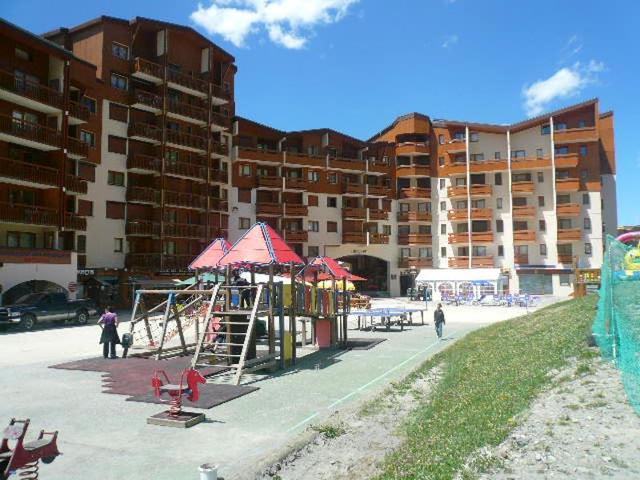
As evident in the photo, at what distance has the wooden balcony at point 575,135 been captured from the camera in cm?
6706

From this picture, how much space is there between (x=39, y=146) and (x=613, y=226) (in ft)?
230

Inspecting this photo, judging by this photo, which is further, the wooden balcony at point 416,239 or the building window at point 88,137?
the wooden balcony at point 416,239

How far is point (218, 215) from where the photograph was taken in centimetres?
5816

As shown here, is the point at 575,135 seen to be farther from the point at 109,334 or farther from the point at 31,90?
the point at 109,334

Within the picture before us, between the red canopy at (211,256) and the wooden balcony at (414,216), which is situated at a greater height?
the wooden balcony at (414,216)

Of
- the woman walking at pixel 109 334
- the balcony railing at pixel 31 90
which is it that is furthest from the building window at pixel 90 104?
the woman walking at pixel 109 334

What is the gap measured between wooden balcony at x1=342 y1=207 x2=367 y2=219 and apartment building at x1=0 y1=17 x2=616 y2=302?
0.19m

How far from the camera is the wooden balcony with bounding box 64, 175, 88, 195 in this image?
139 ft

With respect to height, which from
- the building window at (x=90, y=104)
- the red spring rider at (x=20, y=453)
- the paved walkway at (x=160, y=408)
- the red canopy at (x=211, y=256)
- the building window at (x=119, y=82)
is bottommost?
the paved walkway at (x=160, y=408)

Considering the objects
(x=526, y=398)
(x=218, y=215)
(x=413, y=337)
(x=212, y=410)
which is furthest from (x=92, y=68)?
(x=526, y=398)

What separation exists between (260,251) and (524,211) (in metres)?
57.2

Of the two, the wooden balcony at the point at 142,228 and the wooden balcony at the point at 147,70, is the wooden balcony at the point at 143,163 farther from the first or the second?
the wooden balcony at the point at 147,70

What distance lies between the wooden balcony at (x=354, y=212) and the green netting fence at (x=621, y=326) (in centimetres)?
5280

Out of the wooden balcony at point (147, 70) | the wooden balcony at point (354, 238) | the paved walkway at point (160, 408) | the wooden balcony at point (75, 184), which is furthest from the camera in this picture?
the wooden balcony at point (354, 238)
